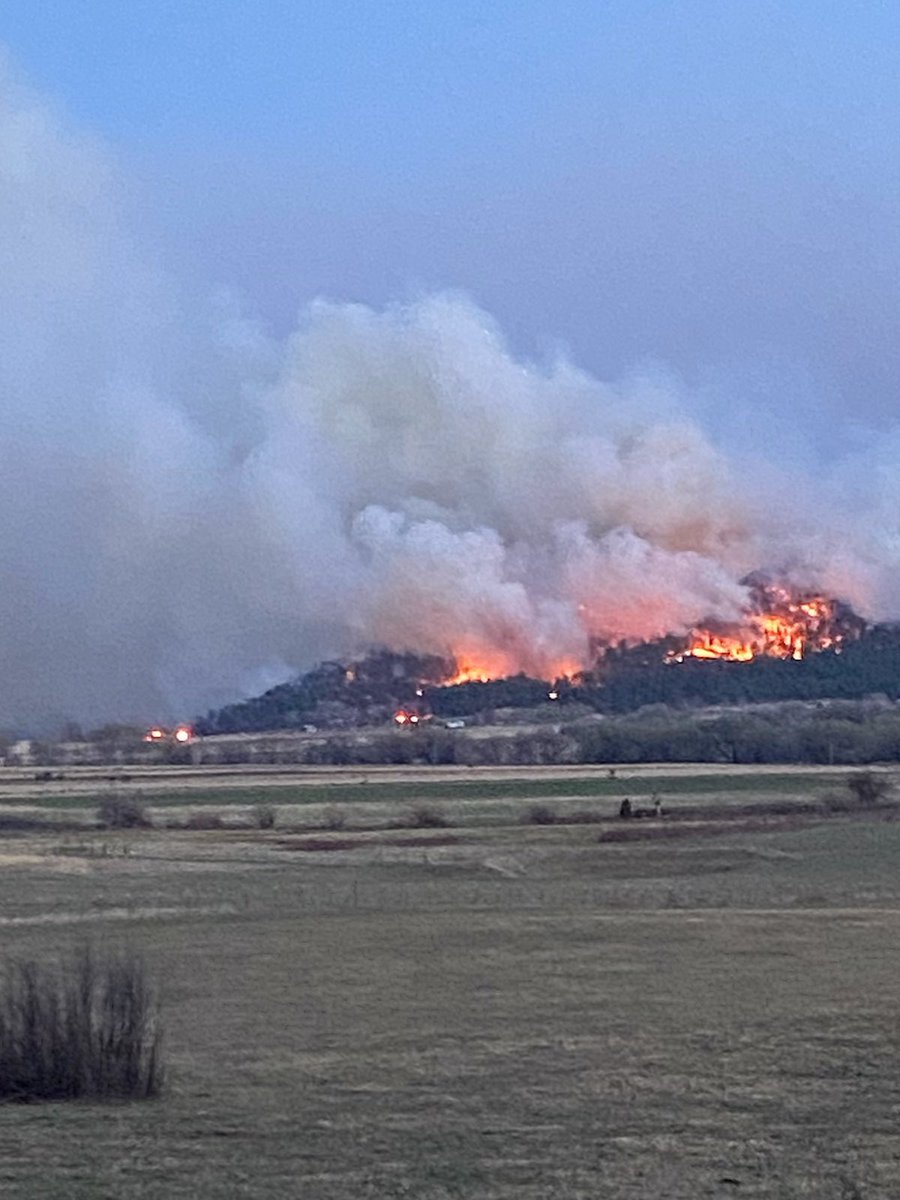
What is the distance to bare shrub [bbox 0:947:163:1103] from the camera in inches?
730

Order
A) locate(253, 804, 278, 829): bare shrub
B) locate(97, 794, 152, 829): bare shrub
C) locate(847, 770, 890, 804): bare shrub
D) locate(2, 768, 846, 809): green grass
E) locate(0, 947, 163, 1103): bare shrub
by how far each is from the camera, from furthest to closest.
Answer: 1. locate(2, 768, 846, 809): green grass
2. locate(847, 770, 890, 804): bare shrub
3. locate(253, 804, 278, 829): bare shrub
4. locate(97, 794, 152, 829): bare shrub
5. locate(0, 947, 163, 1103): bare shrub

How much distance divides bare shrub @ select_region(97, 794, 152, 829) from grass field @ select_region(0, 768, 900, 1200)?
22.1 meters

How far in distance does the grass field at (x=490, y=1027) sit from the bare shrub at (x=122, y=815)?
22.1m

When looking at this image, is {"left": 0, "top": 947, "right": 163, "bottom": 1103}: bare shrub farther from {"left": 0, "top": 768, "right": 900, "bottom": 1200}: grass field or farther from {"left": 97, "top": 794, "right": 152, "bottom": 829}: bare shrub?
{"left": 97, "top": 794, "right": 152, "bottom": 829}: bare shrub

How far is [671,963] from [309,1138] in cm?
1510

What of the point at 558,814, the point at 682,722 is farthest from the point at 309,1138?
the point at 682,722

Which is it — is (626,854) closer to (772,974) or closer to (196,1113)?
(772,974)

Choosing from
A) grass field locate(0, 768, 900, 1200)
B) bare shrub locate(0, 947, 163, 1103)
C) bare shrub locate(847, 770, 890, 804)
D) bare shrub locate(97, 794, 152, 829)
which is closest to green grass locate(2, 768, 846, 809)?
bare shrub locate(847, 770, 890, 804)

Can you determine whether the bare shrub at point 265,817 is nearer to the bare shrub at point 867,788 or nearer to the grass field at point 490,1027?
the grass field at point 490,1027

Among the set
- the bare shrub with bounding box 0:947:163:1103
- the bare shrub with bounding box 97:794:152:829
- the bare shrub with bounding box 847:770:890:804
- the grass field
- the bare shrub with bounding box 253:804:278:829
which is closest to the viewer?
the grass field

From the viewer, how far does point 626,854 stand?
62188 millimetres

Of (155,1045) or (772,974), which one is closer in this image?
(155,1045)

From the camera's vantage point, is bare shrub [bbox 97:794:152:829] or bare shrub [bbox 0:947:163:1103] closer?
bare shrub [bbox 0:947:163:1103]

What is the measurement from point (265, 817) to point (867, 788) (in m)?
27.2
